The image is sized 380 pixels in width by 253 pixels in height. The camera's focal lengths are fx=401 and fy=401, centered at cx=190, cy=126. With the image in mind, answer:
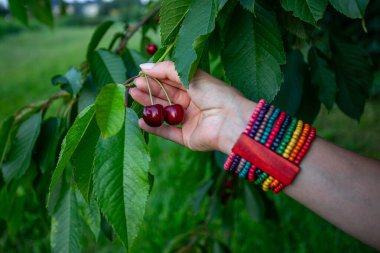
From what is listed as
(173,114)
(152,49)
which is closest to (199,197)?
(152,49)

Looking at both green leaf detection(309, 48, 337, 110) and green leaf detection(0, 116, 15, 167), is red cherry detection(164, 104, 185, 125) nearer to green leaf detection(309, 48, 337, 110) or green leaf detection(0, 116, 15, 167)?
green leaf detection(309, 48, 337, 110)

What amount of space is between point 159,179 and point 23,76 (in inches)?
214

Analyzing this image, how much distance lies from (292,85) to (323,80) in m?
0.09

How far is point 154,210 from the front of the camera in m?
3.00

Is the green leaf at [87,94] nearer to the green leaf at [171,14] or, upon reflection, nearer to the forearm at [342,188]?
the green leaf at [171,14]

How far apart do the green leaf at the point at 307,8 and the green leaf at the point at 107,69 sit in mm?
530

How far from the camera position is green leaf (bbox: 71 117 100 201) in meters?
0.74

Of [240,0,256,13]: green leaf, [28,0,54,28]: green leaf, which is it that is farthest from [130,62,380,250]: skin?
[28,0,54,28]: green leaf

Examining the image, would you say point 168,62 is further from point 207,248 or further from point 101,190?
point 207,248

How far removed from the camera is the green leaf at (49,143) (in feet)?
3.95

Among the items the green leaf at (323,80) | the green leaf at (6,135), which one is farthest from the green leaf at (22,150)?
the green leaf at (323,80)

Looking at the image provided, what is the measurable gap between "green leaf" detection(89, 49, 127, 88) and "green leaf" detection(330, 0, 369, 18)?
0.61 metres

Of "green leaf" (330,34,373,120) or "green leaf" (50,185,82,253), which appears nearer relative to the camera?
"green leaf" (50,185,82,253)

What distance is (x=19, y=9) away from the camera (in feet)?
4.51
